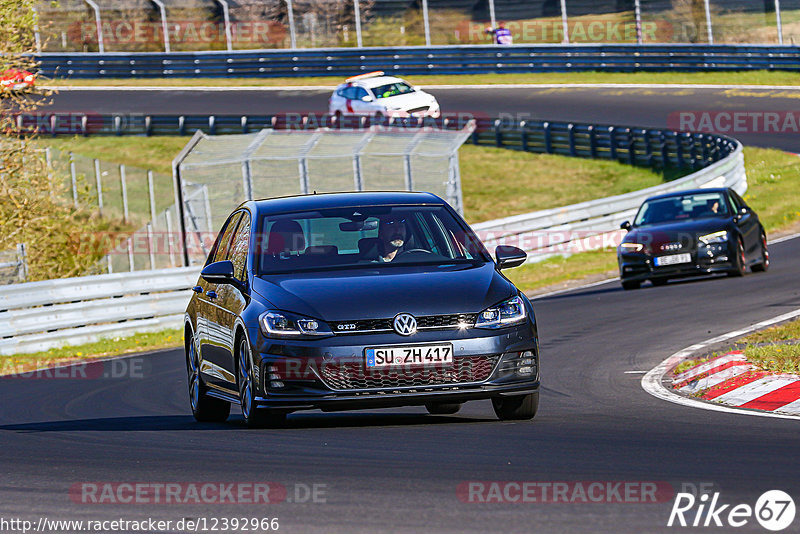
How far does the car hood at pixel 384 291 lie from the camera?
845cm

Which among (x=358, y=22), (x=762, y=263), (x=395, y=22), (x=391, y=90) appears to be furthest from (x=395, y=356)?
(x=358, y=22)

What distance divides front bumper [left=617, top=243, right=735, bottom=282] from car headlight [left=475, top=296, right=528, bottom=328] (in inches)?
466

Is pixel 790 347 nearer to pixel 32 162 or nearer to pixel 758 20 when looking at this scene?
pixel 32 162

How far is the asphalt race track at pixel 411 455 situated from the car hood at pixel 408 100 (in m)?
31.3

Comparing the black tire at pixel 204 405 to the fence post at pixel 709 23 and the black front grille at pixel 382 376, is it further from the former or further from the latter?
the fence post at pixel 709 23

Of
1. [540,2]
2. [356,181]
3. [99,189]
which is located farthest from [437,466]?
[540,2]

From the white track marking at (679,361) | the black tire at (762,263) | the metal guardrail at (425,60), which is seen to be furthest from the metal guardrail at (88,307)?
the metal guardrail at (425,60)

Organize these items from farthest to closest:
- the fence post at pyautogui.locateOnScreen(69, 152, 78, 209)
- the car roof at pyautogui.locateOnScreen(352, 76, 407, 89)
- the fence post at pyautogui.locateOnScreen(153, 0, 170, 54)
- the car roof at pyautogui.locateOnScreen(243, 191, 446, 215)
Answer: the fence post at pyautogui.locateOnScreen(153, 0, 170, 54) < the car roof at pyautogui.locateOnScreen(352, 76, 407, 89) < the fence post at pyautogui.locateOnScreen(69, 152, 78, 209) < the car roof at pyautogui.locateOnScreen(243, 191, 446, 215)

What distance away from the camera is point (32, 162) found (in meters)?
24.2

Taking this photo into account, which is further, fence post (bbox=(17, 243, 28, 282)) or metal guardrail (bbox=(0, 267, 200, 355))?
fence post (bbox=(17, 243, 28, 282))

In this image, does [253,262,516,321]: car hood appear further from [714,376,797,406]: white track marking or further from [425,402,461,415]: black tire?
[714,376,797,406]: white track marking

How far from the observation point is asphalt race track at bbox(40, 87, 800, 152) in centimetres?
4159

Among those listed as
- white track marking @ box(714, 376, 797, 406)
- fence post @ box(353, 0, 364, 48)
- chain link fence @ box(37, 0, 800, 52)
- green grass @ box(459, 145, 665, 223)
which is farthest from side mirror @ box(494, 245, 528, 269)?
fence post @ box(353, 0, 364, 48)

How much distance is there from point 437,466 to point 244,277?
2732 millimetres
